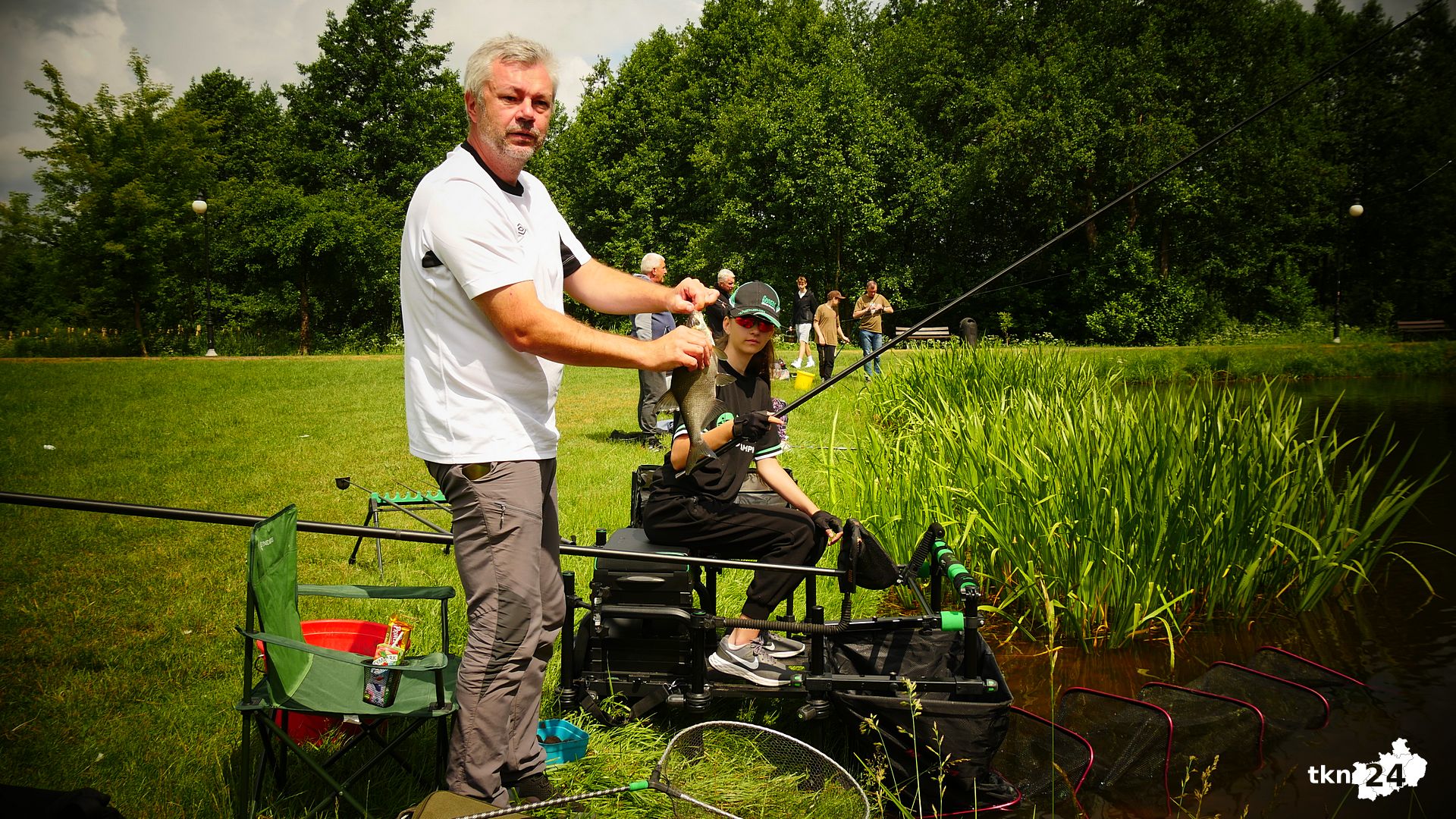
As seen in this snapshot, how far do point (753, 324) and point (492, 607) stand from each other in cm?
159

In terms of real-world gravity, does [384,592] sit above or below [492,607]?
below

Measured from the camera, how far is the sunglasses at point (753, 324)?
3.34 m

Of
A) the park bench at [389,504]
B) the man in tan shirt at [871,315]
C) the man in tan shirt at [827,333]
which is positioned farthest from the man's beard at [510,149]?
the man in tan shirt at [871,315]

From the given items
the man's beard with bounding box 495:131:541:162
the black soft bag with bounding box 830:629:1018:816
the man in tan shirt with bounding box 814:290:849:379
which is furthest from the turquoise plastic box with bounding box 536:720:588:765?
the man in tan shirt with bounding box 814:290:849:379

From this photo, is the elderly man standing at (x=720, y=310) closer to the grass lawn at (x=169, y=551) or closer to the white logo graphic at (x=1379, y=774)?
the grass lawn at (x=169, y=551)

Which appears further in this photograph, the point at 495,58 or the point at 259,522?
the point at 259,522

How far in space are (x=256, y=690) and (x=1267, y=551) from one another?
15.9 feet

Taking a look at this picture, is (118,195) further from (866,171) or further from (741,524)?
(741,524)

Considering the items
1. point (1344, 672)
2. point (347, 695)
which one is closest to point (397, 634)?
point (347, 695)

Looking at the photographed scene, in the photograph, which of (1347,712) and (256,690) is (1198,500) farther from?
(256,690)

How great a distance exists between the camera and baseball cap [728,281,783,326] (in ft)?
10.7

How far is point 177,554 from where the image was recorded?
5207mm

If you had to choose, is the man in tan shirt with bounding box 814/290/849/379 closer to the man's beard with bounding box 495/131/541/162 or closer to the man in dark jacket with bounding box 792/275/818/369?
the man in dark jacket with bounding box 792/275/818/369

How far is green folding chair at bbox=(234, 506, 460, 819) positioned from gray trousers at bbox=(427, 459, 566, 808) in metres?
0.21
